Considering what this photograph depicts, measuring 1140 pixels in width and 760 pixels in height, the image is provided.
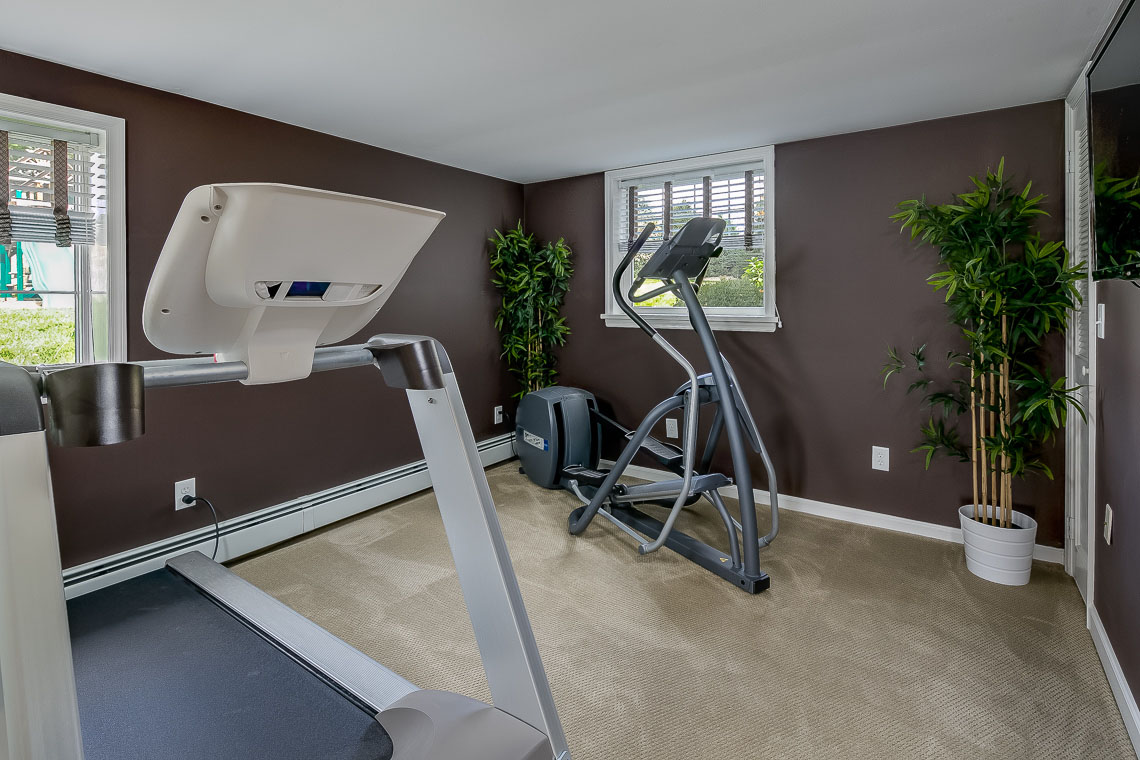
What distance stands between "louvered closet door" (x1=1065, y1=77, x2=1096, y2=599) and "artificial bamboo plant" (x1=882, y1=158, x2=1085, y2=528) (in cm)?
6

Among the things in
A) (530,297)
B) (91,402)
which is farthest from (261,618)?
(530,297)

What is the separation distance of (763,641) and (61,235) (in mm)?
2961

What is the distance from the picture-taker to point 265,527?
2947mm

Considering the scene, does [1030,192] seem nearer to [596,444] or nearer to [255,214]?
[596,444]

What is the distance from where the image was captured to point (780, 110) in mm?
2787

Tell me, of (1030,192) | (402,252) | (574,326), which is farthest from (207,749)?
(1030,192)

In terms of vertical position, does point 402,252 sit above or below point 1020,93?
below

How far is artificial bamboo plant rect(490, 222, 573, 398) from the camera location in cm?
411

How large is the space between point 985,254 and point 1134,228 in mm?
1103

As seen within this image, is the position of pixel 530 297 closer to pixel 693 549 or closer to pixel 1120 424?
pixel 693 549

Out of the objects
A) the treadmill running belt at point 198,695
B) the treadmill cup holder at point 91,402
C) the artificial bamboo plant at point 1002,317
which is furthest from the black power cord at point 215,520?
the artificial bamboo plant at point 1002,317

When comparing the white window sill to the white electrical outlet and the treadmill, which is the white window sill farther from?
the treadmill

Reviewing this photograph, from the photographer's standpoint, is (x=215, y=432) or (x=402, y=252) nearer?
(x=402, y=252)

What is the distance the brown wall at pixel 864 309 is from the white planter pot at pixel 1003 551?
1.32 feet
